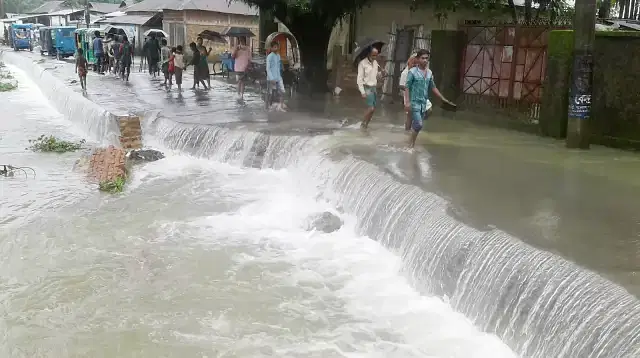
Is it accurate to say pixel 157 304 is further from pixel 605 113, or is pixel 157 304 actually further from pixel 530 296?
pixel 605 113

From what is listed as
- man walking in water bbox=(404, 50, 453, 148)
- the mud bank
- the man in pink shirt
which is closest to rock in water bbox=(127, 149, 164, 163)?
the mud bank

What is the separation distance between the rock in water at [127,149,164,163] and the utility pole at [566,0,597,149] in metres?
7.77

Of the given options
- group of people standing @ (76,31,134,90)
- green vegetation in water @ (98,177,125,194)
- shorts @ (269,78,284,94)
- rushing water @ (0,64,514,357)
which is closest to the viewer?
rushing water @ (0,64,514,357)

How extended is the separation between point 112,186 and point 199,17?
81.8 feet

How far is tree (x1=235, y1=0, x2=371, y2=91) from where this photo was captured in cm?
1608

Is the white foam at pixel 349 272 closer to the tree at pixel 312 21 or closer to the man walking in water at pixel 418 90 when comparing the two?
the man walking in water at pixel 418 90

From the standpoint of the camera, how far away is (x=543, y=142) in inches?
429

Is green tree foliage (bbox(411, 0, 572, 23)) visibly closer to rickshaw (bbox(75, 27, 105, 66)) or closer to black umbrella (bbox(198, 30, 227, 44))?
black umbrella (bbox(198, 30, 227, 44))

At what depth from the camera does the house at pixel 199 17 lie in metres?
33.7

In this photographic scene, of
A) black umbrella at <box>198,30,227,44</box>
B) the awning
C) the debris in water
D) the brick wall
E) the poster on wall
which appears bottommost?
the debris in water

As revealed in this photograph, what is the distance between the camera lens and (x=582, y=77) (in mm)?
10148

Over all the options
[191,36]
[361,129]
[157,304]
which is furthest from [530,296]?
[191,36]

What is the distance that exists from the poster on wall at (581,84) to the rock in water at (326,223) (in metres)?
4.37

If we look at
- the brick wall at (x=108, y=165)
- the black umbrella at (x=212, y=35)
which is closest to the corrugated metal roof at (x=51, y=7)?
the black umbrella at (x=212, y=35)
